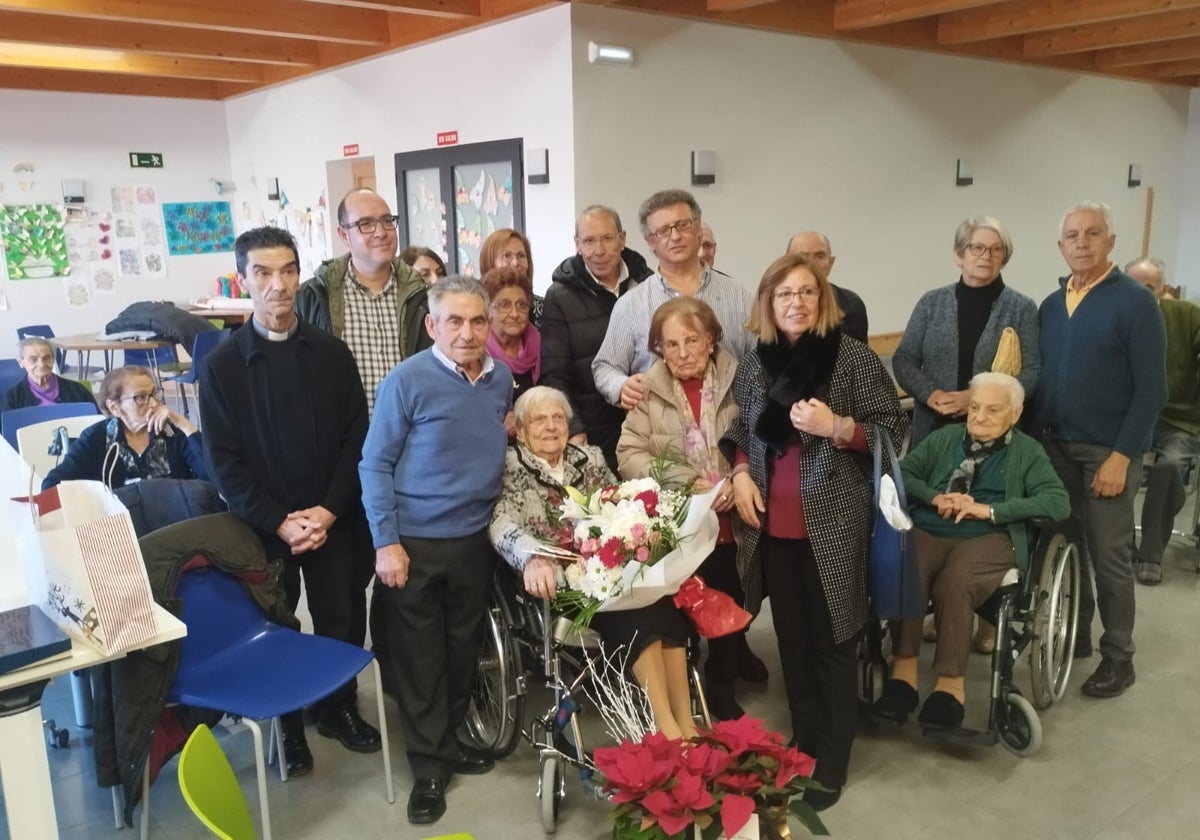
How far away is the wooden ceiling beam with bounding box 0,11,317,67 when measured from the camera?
5.86 meters

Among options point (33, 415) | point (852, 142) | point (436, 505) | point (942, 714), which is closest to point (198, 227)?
point (33, 415)

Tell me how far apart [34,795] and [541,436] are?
1.44 metres

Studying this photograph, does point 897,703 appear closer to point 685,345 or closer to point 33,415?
point 685,345

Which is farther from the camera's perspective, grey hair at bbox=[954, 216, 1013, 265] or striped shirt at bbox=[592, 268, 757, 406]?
grey hair at bbox=[954, 216, 1013, 265]

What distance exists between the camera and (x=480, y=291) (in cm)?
250

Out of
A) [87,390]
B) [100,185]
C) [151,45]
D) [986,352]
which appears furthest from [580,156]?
[100,185]

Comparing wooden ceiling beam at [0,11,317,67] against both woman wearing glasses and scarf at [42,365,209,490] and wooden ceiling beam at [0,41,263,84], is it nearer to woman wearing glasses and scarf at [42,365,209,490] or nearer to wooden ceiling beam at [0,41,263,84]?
wooden ceiling beam at [0,41,263,84]

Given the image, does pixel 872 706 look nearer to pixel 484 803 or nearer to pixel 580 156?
pixel 484 803

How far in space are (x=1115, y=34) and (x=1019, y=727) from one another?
227 inches

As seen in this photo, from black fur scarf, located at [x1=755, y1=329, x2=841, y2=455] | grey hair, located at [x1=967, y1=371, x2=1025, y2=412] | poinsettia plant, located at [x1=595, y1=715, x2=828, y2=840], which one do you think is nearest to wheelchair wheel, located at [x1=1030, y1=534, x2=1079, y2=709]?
grey hair, located at [x1=967, y1=371, x2=1025, y2=412]

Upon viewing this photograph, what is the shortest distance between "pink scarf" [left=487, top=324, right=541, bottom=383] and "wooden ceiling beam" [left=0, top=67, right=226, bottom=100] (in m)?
6.41

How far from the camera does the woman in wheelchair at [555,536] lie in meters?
2.42

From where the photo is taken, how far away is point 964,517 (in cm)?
278

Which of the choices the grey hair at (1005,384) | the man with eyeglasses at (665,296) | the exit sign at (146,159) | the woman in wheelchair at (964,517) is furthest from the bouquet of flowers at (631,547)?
the exit sign at (146,159)
